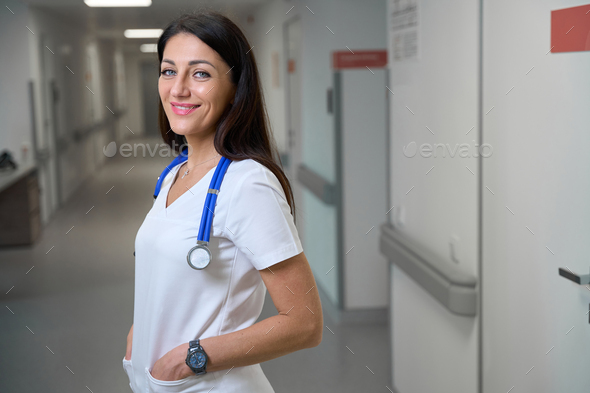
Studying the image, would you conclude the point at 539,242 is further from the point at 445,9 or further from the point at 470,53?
the point at 445,9

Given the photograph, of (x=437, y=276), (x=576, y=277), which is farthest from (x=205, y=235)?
(x=437, y=276)

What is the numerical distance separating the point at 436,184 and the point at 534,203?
61 centimetres

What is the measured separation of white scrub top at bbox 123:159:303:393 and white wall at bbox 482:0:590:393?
75 centimetres

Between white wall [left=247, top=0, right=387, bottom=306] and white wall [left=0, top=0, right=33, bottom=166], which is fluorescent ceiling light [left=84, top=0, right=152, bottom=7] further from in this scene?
white wall [left=247, top=0, right=387, bottom=306]

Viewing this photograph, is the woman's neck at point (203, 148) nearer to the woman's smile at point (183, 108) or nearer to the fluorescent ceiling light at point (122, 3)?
the woman's smile at point (183, 108)

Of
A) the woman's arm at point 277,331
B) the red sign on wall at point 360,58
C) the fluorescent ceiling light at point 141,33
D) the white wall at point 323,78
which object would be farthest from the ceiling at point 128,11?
the woman's arm at point 277,331

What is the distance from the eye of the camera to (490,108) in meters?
1.59

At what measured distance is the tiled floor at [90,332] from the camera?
259 cm

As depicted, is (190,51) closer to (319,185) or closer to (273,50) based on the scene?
A: (319,185)

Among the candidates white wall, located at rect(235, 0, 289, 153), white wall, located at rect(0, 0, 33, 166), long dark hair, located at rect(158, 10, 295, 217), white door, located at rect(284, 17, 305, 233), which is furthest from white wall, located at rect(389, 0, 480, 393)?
white wall, located at rect(0, 0, 33, 166)

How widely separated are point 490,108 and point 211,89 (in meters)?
0.95

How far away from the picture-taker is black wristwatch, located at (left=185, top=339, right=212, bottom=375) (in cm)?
94

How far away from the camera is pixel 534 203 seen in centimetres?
141

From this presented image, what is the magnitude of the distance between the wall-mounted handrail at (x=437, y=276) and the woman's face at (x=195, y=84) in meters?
1.07
